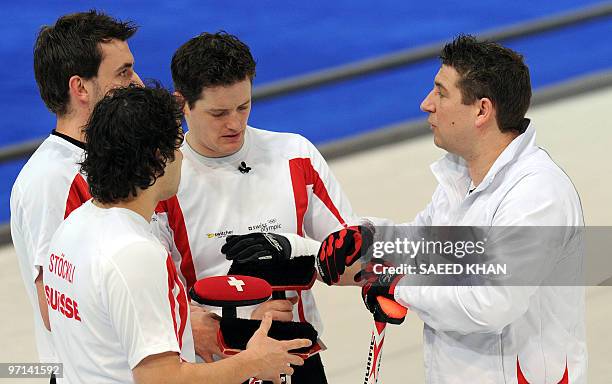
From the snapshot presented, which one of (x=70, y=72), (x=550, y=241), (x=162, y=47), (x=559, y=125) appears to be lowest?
(x=550, y=241)

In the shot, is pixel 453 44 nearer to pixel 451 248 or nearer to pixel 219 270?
pixel 451 248

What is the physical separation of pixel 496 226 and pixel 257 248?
734 millimetres

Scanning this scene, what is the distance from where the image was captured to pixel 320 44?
9672 millimetres

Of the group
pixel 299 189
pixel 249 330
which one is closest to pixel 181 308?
pixel 249 330

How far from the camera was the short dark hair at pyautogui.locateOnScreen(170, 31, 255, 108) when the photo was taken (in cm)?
350

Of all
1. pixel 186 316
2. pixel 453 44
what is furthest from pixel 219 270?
pixel 453 44

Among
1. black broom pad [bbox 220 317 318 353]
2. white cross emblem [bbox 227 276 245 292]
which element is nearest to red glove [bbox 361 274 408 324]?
black broom pad [bbox 220 317 318 353]

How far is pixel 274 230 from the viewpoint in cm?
362

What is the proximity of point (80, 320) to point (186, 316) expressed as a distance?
0.93 ft

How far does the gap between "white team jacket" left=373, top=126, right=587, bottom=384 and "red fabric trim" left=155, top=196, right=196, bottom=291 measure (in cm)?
71

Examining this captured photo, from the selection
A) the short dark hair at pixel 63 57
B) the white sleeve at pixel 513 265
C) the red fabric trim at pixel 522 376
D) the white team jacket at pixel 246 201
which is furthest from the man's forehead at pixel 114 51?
the red fabric trim at pixel 522 376

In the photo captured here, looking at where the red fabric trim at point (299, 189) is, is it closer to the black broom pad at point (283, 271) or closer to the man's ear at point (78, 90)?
the black broom pad at point (283, 271)

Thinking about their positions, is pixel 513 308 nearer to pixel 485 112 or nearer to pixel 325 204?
pixel 485 112

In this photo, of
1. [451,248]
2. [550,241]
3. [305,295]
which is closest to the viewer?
[550,241]
